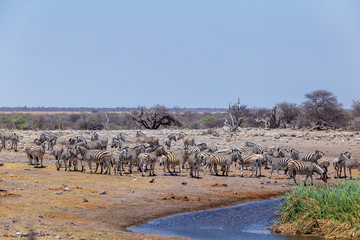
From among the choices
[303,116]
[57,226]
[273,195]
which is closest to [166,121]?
[303,116]

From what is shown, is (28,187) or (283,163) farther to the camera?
(283,163)

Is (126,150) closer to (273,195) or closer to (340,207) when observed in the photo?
(273,195)

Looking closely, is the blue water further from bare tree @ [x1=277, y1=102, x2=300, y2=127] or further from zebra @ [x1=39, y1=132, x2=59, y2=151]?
bare tree @ [x1=277, y1=102, x2=300, y2=127]

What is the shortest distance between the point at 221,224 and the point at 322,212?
2807mm

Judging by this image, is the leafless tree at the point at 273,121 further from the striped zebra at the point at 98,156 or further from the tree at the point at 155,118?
the striped zebra at the point at 98,156

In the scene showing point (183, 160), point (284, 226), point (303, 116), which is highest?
point (303, 116)

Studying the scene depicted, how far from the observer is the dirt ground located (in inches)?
534

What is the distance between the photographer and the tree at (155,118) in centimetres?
5212

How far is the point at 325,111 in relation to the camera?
53.5m

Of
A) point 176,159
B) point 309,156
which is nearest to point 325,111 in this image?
point 309,156

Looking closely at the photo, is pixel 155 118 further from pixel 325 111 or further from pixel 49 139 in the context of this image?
pixel 49 139

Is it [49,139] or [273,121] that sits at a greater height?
[273,121]

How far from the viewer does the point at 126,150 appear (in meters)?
22.9

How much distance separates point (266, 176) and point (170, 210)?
856cm
